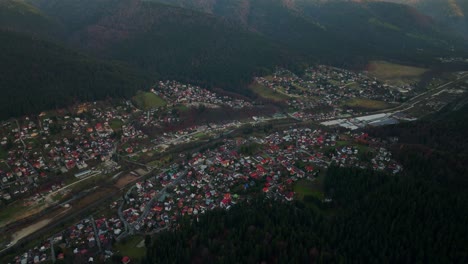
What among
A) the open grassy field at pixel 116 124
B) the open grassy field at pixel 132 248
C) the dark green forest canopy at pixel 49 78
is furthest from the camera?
the open grassy field at pixel 116 124

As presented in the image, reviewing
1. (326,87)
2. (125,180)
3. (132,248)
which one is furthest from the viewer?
(326,87)

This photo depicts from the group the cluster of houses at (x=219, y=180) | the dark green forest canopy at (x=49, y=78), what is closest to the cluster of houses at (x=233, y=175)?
the cluster of houses at (x=219, y=180)

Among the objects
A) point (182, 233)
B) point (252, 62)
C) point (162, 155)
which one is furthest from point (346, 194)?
point (252, 62)

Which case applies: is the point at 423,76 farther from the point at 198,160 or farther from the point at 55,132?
the point at 55,132

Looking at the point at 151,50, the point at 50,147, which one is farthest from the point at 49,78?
the point at 151,50

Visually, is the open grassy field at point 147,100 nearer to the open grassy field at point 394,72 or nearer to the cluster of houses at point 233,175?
the cluster of houses at point 233,175

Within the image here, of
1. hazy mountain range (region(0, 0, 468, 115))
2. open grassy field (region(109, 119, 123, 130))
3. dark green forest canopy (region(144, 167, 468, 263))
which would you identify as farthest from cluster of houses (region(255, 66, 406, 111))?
dark green forest canopy (region(144, 167, 468, 263))

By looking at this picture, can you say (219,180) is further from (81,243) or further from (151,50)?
(151,50)
